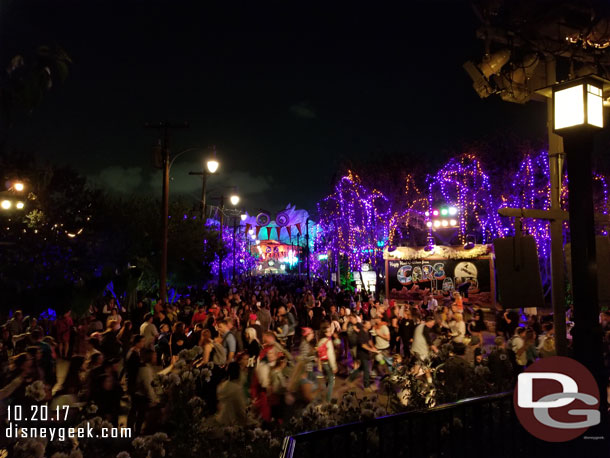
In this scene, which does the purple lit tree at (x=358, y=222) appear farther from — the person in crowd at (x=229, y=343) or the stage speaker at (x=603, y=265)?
the stage speaker at (x=603, y=265)

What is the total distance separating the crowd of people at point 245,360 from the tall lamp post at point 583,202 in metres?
3.41

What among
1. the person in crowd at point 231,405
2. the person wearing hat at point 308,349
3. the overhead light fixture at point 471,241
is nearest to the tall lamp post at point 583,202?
the person in crowd at point 231,405

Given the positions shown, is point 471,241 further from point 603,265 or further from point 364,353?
point 603,265

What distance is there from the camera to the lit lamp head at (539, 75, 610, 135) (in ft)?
14.2

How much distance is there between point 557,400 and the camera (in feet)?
14.4

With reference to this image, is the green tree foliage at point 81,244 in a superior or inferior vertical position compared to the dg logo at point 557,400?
superior

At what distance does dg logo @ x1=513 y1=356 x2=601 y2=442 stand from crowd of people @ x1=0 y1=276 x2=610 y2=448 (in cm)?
254

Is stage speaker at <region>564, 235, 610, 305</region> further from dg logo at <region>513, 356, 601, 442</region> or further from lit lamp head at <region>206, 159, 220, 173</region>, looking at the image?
lit lamp head at <region>206, 159, 220, 173</region>

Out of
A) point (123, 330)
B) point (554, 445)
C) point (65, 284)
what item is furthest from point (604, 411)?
point (65, 284)

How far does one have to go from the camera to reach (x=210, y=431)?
6.23 metres

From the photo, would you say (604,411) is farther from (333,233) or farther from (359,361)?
(333,233)

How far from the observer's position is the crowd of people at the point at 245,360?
684 cm

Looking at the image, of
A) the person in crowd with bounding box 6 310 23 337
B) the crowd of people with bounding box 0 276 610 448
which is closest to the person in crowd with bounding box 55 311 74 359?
the crowd of people with bounding box 0 276 610 448

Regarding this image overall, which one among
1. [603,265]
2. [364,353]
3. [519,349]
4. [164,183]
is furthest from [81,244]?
[603,265]
